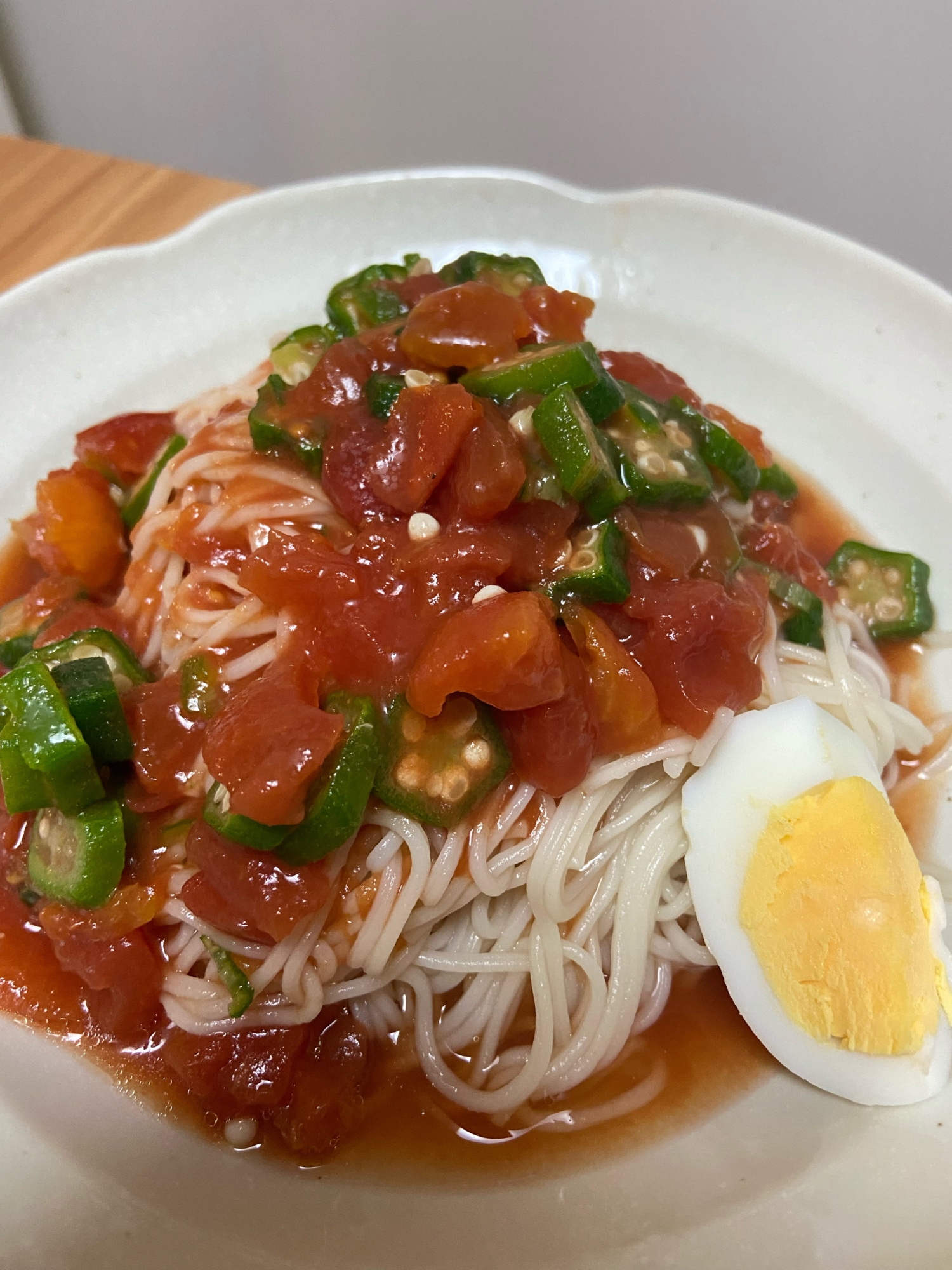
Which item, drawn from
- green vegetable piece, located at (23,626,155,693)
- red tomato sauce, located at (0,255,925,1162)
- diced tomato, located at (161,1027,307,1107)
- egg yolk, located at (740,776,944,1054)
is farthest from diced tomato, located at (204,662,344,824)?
egg yolk, located at (740,776,944,1054)

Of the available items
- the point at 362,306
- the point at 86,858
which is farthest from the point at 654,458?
the point at 86,858

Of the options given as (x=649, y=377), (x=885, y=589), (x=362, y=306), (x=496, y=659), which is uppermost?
(x=362, y=306)

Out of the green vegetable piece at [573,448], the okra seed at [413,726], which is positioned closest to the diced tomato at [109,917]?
the okra seed at [413,726]

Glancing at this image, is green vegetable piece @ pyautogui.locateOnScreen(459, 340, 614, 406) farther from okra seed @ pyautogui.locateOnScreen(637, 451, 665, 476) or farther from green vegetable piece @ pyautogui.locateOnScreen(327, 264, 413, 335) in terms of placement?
green vegetable piece @ pyautogui.locateOnScreen(327, 264, 413, 335)

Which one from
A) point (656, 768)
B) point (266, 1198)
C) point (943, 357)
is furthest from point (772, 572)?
point (266, 1198)

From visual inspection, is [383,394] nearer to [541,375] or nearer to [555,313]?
[541,375]

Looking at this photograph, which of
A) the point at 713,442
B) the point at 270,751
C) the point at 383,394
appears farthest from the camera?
the point at 713,442

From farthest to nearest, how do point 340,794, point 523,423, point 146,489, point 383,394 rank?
point 146,489 → point 383,394 → point 523,423 → point 340,794

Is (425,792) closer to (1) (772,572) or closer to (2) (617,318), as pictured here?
(1) (772,572)
